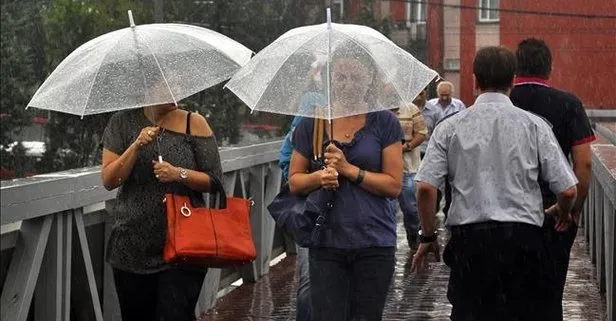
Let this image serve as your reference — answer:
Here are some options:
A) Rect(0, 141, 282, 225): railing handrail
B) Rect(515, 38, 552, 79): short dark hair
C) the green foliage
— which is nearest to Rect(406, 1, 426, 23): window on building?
the green foliage

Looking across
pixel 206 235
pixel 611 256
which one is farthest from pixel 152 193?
pixel 611 256

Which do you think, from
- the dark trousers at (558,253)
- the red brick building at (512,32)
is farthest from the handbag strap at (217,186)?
the red brick building at (512,32)

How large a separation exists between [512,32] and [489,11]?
6.38 feet

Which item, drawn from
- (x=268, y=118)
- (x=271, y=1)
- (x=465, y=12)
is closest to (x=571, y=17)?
(x=465, y=12)

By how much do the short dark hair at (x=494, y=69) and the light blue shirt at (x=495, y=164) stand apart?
8cm

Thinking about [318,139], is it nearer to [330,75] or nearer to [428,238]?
[330,75]

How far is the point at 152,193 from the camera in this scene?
6641 millimetres

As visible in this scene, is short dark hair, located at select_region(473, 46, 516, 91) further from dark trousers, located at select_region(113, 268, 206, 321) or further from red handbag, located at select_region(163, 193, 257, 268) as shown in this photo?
dark trousers, located at select_region(113, 268, 206, 321)

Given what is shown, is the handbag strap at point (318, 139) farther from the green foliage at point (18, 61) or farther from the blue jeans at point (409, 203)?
the green foliage at point (18, 61)

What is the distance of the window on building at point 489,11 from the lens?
135ft

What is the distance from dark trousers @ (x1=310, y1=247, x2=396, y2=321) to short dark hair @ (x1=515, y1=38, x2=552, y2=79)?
1.37m

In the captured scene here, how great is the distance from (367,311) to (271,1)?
1841 centimetres

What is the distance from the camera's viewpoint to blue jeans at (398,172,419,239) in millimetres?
12919

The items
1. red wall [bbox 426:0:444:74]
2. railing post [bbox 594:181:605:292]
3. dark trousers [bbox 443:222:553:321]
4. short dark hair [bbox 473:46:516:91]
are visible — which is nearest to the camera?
dark trousers [bbox 443:222:553:321]
